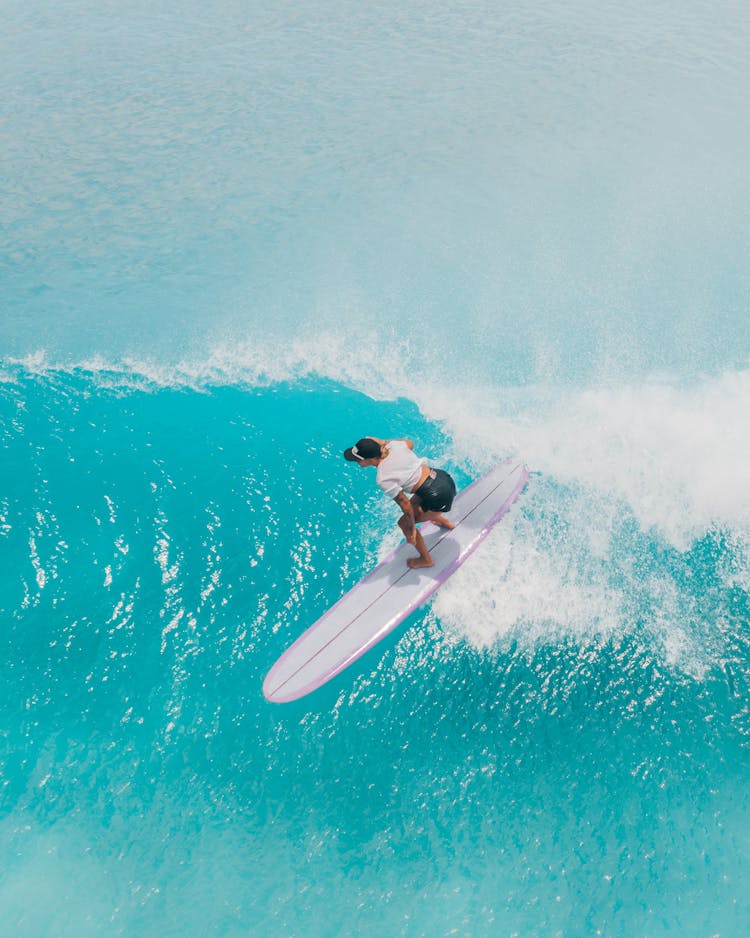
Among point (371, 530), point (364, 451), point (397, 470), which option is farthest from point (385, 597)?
point (364, 451)

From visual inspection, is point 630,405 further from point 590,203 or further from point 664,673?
point 590,203

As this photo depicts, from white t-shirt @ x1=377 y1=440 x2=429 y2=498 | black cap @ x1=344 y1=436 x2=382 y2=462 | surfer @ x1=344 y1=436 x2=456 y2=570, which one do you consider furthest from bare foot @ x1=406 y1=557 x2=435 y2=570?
black cap @ x1=344 y1=436 x2=382 y2=462

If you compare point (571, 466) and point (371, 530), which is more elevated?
point (571, 466)

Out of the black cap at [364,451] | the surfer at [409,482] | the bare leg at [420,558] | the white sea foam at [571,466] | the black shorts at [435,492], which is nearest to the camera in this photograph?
the black cap at [364,451]

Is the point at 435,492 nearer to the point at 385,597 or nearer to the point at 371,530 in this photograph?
the point at 385,597

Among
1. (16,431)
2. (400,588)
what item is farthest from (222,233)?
(400,588)

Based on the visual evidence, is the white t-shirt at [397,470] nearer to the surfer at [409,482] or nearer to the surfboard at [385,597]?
the surfer at [409,482]

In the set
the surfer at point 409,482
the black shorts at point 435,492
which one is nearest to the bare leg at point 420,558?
the surfer at point 409,482
